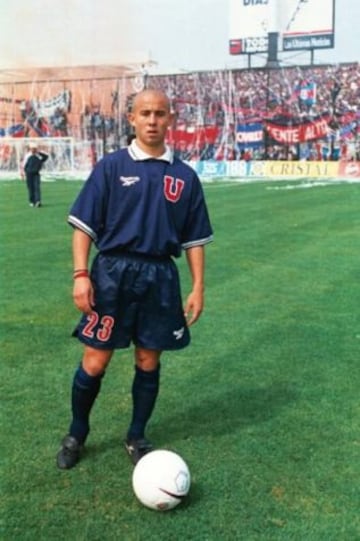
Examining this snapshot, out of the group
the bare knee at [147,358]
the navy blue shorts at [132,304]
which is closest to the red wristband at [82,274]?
the navy blue shorts at [132,304]

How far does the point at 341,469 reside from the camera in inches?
147

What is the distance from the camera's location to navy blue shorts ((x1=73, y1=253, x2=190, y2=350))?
3.54 m

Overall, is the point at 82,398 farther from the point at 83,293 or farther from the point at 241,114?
the point at 241,114

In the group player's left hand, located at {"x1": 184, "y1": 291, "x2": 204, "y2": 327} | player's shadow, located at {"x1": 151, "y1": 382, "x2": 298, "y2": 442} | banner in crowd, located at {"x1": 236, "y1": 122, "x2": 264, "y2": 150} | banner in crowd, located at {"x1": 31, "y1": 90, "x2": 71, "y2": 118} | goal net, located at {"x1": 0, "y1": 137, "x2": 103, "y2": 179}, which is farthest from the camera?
banner in crowd, located at {"x1": 31, "y1": 90, "x2": 71, "y2": 118}

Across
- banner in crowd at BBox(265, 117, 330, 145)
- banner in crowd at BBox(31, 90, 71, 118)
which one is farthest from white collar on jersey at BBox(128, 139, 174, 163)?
banner in crowd at BBox(31, 90, 71, 118)

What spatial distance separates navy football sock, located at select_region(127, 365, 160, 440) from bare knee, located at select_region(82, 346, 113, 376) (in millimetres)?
227

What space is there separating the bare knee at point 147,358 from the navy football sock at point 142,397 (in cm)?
3

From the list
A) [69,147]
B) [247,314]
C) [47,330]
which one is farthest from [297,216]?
[69,147]

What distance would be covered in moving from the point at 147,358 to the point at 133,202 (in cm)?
82

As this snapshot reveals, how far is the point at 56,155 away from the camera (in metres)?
45.7

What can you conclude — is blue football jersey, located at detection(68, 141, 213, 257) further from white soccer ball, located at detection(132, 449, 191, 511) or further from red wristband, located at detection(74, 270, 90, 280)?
white soccer ball, located at detection(132, 449, 191, 511)

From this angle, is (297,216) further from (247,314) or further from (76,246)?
(76,246)

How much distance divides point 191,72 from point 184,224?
152 ft

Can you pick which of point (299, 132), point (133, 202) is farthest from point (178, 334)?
point (299, 132)
